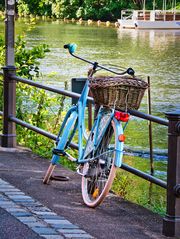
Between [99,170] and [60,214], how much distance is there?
0.50 meters

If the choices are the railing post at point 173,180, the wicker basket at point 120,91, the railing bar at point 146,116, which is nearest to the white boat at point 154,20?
the railing bar at point 146,116

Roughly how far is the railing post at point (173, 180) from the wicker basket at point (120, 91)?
557 mm

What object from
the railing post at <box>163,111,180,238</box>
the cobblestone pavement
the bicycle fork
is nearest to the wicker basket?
the railing post at <box>163,111,180,238</box>

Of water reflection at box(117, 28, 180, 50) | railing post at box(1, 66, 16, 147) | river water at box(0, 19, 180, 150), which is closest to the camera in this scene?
railing post at box(1, 66, 16, 147)

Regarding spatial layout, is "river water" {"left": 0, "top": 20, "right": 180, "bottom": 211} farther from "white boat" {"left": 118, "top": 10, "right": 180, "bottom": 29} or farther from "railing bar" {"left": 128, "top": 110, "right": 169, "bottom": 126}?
"white boat" {"left": 118, "top": 10, "right": 180, "bottom": 29}

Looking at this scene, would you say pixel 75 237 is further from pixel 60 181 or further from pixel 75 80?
pixel 75 80

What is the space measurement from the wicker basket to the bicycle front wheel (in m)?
0.16

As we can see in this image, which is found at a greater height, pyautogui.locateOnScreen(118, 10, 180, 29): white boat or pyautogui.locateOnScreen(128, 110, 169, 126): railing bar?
pyautogui.locateOnScreen(128, 110, 169, 126): railing bar

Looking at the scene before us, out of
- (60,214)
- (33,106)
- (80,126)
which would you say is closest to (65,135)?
(80,126)

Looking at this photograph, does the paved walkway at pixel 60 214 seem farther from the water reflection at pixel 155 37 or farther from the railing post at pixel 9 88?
the water reflection at pixel 155 37

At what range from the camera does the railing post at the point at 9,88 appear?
9461mm

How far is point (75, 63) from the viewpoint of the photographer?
4041cm

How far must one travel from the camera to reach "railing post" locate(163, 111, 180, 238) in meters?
5.82

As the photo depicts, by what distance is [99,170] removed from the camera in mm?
6562
